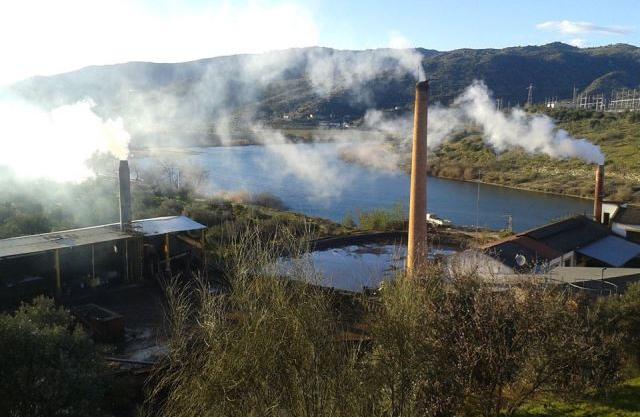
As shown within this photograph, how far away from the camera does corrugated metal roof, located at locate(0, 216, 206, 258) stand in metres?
9.80

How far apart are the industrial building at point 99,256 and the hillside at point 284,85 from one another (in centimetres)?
3397

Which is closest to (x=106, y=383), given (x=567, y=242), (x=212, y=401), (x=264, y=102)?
(x=212, y=401)

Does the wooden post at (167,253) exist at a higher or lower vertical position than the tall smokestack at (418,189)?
lower

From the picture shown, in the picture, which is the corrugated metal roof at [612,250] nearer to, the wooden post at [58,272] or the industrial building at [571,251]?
the industrial building at [571,251]

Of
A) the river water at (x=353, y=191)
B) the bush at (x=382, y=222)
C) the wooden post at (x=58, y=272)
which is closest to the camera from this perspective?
the wooden post at (x=58, y=272)

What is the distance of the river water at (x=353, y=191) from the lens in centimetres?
2789

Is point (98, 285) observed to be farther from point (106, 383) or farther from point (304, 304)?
point (304, 304)

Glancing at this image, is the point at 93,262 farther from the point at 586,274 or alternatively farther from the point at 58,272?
the point at 586,274

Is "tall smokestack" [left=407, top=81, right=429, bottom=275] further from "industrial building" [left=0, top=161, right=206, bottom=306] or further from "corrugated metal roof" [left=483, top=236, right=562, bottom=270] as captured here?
"industrial building" [left=0, top=161, right=206, bottom=306]

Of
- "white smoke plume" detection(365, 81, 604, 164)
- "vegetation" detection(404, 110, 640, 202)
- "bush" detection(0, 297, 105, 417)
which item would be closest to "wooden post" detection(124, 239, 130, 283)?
"bush" detection(0, 297, 105, 417)

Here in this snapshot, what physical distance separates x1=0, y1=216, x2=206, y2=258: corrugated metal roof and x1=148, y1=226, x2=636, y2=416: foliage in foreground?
480 centimetres

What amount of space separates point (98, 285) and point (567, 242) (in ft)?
36.4

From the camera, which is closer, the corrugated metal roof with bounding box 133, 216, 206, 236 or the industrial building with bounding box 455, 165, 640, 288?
the industrial building with bounding box 455, 165, 640, 288

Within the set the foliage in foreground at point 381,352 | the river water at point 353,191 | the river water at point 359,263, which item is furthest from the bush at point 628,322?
the river water at point 353,191
